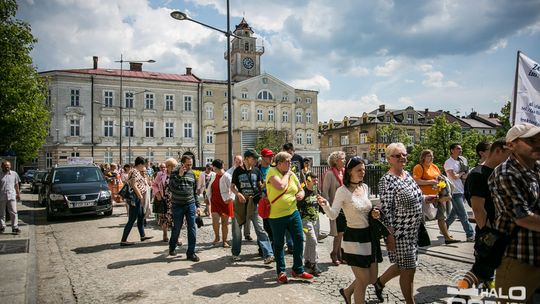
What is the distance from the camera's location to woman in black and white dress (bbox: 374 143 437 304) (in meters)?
3.90

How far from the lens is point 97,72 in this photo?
1902 inches

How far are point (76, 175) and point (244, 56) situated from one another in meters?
47.2

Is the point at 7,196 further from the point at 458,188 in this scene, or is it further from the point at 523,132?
the point at 523,132

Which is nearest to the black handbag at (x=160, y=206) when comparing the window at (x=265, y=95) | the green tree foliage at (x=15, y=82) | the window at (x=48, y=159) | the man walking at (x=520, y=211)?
the man walking at (x=520, y=211)

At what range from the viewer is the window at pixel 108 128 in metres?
47.3

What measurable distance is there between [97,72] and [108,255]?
46956mm

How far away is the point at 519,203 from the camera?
270 centimetres

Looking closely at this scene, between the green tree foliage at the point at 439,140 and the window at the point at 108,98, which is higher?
the window at the point at 108,98

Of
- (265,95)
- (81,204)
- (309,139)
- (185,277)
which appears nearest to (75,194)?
(81,204)

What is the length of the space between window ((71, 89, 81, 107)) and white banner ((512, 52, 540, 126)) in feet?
161

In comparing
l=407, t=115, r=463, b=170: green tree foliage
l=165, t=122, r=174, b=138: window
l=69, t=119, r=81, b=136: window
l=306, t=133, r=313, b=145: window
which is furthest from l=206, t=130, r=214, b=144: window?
l=407, t=115, r=463, b=170: green tree foliage

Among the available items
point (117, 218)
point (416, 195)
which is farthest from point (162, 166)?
point (416, 195)

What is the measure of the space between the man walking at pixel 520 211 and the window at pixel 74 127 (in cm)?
5037

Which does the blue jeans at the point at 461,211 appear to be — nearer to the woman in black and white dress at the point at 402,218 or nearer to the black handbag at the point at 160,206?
the woman in black and white dress at the point at 402,218
